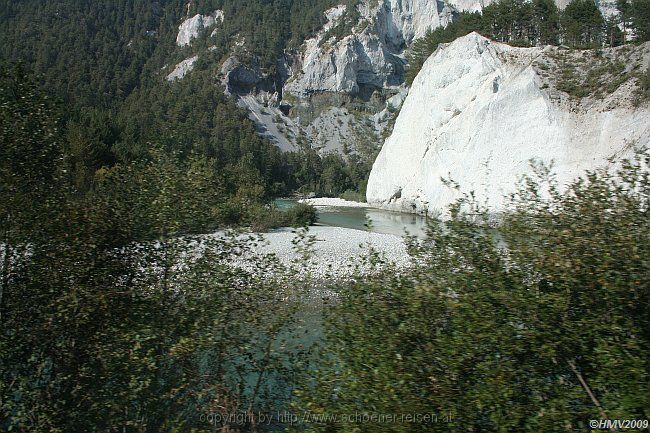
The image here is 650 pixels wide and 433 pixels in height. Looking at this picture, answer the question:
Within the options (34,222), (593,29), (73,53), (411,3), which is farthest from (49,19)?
(34,222)

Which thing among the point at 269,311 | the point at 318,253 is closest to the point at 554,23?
the point at 318,253

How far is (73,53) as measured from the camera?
143875 mm

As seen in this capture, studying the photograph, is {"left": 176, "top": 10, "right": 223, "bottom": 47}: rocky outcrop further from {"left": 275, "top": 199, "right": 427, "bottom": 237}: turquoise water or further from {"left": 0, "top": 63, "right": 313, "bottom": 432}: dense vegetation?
{"left": 0, "top": 63, "right": 313, "bottom": 432}: dense vegetation

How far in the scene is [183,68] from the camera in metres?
169

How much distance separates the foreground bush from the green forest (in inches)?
0.7

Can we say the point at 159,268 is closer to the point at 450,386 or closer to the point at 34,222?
the point at 34,222

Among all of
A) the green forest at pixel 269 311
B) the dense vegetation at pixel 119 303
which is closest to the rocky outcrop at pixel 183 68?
the dense vegetation at pixel 119 303

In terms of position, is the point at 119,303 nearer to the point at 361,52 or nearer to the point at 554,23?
the point at 554,23

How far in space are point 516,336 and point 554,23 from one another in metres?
59.5

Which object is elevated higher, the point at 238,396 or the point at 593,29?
the point at 593,29

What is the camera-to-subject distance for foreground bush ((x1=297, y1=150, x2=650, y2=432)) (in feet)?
13.1

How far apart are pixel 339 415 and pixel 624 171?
13.0 ft

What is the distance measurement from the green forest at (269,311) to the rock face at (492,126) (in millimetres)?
19040

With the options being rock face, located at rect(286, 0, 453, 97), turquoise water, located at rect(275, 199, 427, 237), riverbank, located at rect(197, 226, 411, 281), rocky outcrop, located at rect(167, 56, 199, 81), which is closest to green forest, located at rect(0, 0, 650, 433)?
riverbank, located at rect(197, 226, 411, 281)
